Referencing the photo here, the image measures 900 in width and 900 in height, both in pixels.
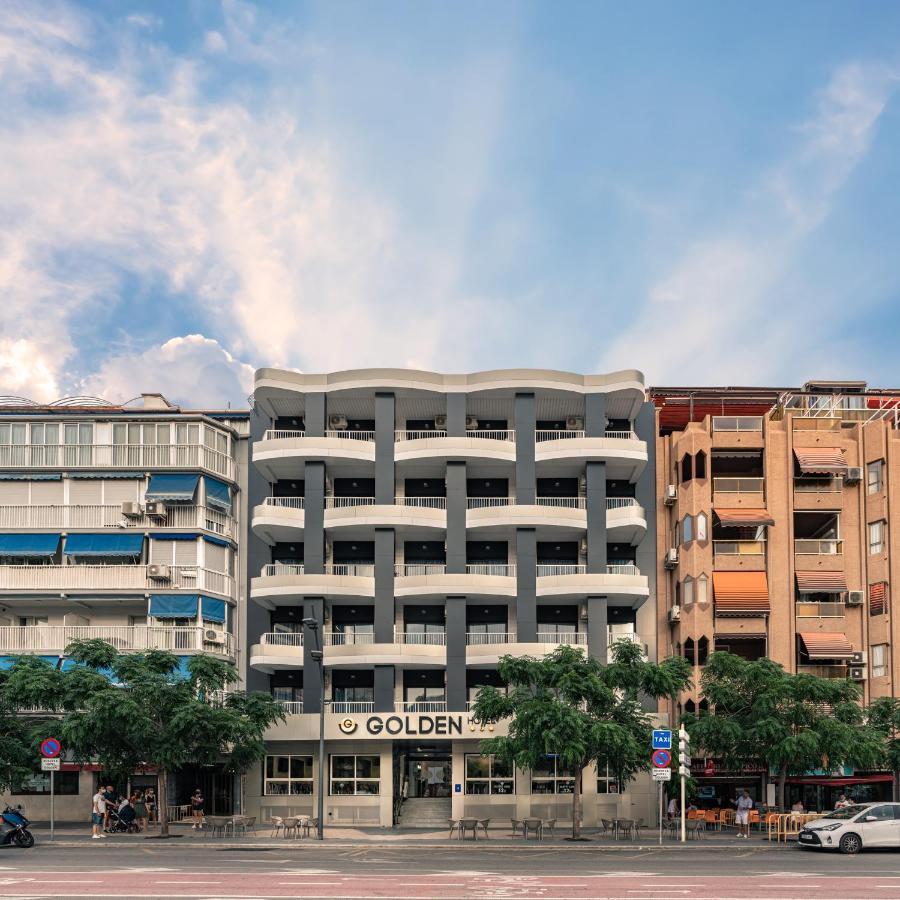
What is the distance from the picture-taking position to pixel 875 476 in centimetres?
5622

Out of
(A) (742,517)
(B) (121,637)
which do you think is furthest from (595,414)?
(B) (121,637)

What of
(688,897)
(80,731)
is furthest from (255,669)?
(688,897)

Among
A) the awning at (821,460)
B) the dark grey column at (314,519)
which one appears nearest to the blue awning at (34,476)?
the dark grey column at (314,519)

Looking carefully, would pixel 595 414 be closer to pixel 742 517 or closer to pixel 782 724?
pixel 742 517

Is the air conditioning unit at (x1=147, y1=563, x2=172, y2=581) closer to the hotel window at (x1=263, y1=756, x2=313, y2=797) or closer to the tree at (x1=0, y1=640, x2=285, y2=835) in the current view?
the tree at (x1=0, y1=640, x2=285, y2=835)

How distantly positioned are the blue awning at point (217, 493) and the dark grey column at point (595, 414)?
1830 centimetres

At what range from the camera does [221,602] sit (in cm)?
5506

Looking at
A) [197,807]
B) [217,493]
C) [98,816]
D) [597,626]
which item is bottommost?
[197,807]

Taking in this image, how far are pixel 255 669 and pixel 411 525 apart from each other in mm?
10937

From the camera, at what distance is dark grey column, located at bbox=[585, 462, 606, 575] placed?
179ft

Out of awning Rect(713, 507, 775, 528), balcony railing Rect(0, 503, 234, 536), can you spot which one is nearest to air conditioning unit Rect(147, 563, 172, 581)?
balcony railing Rect(0, 503, 234, 536)

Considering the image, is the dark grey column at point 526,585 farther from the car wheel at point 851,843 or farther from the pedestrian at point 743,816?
the car wheel at point 851,843

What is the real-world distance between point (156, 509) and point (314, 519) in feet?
24.6

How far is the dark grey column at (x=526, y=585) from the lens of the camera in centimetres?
5356
